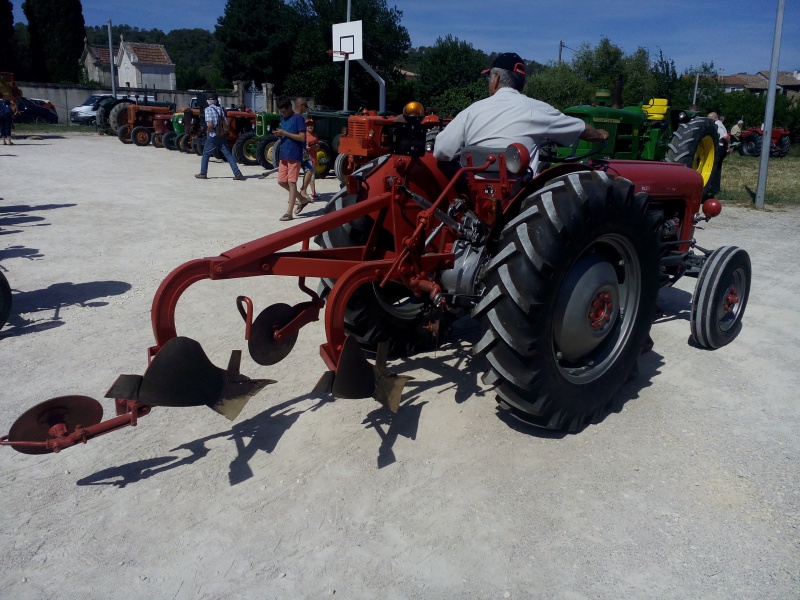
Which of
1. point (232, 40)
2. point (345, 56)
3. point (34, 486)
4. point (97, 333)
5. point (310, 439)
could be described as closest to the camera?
point (34, 486)

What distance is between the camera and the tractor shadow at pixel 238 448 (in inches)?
118

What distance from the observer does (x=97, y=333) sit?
4.71m

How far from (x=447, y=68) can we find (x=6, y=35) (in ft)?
91.9

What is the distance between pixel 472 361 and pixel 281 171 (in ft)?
19.4

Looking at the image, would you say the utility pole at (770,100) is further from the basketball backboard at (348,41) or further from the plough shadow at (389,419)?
the basketball backboard at (348,41)

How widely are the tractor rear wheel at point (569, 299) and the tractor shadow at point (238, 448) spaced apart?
1157 mm

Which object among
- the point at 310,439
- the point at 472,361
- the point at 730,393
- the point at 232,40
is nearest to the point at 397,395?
the point at 310,439

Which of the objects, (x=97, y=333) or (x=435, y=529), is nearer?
(x=435, y=529)

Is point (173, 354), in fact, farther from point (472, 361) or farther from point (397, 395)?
point (472, 361)

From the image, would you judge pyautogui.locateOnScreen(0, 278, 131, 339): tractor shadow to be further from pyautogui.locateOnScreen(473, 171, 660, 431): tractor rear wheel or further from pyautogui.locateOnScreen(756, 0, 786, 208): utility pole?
pyautogui.locateOnScreen(756, 0, 786, 208): utility pole

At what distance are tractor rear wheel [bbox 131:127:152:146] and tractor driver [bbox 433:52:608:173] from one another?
19.9 metres

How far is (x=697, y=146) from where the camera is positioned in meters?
10.7

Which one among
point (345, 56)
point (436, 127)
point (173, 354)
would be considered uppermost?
point (345, 56)

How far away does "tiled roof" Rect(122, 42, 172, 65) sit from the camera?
61.0 metres
